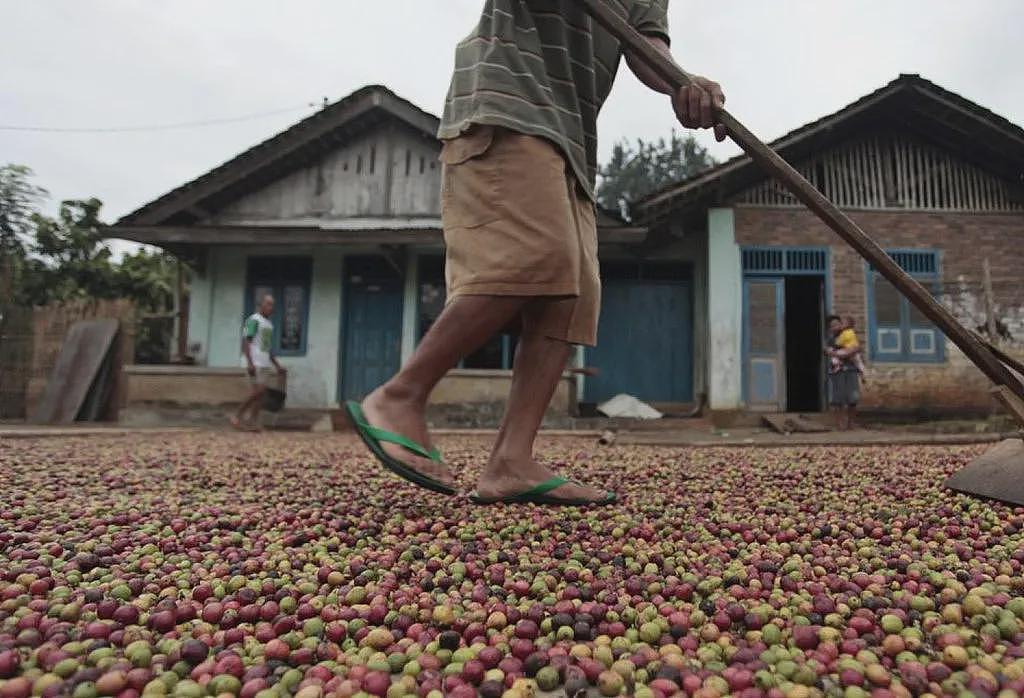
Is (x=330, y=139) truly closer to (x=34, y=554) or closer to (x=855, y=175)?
(x=855, y=175)

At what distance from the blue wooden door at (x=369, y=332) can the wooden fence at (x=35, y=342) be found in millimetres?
2904

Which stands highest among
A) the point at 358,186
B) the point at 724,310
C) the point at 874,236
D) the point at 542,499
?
the point at 358,186

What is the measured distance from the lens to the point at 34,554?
1.48 metres

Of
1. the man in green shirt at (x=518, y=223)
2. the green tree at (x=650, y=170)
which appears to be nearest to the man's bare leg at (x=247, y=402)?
the man in green shirt at (x=518, y=223)

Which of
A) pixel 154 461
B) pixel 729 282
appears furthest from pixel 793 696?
pixel 729 282

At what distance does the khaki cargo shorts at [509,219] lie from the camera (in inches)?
69.6

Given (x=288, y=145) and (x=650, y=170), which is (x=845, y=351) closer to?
(x=288, y=145)

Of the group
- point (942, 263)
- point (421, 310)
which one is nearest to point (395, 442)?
point (421, 310)

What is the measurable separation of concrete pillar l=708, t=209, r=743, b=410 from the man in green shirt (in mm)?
7346

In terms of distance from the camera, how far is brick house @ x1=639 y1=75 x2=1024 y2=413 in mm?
8852

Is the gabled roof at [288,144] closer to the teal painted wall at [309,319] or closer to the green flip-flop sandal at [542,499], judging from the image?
the teal painted wall at [309,319]

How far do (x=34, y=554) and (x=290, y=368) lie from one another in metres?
8.74

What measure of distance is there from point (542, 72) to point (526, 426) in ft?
3.26

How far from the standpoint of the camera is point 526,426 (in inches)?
77.9
